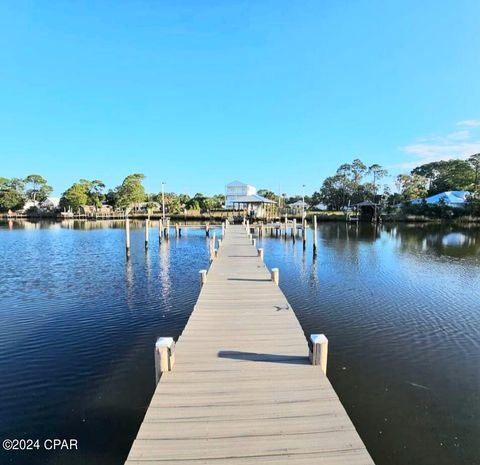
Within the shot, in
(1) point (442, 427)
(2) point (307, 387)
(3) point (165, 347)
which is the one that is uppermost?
(3) point (165, 347)

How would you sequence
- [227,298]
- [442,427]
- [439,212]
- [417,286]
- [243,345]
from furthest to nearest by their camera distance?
[439,212], [417,286], [227,298], [243,345], [442,427]

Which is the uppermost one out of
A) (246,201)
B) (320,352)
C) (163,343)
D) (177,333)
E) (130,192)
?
(130,192)

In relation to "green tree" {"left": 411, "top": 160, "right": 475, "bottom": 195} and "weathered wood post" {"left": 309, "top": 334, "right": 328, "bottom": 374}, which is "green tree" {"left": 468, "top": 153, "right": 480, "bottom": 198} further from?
"weathered wood post" {"left": 309, "top": 334, "right": 328, "bottom": 374}

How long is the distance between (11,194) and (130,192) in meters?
29.0

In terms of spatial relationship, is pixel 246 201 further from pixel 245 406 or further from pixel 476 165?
pixel 245 406

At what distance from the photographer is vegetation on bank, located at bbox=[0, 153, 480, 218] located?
220 ft

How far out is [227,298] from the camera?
972 centimetres

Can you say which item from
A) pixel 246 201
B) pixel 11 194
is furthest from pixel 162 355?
pixel 11 194

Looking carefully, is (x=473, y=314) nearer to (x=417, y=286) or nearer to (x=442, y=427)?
(x=417, y=286)

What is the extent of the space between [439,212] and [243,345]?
62.4 metres

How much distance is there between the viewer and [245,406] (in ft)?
14.4

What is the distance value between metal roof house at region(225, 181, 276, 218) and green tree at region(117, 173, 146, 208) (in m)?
21.7

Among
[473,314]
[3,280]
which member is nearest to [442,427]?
[473,314]

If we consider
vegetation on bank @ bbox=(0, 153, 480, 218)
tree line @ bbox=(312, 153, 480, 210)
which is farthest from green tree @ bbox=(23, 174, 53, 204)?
tree line @ bbox=(312, 153, 480, 210)
